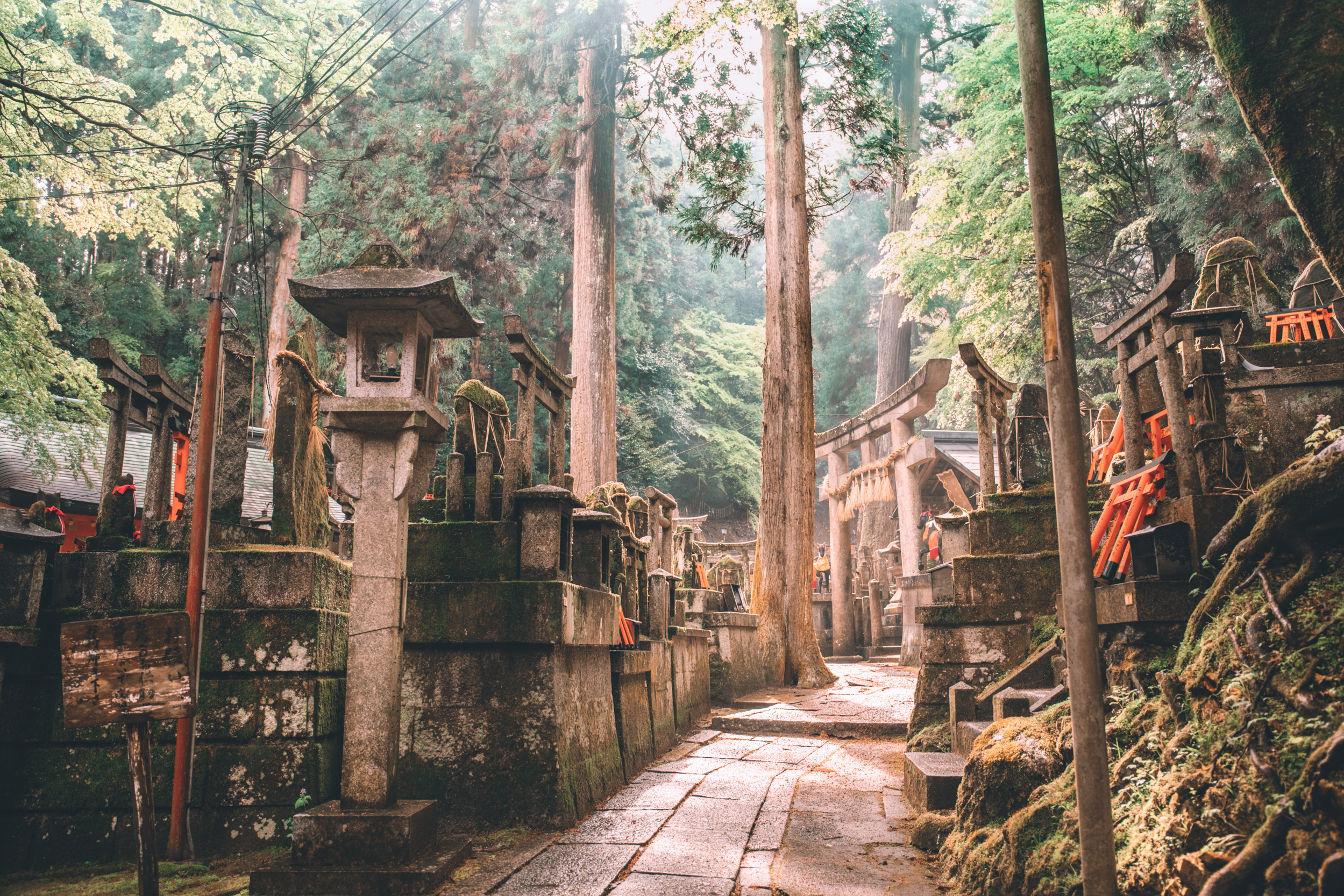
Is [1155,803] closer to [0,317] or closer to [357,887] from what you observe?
[357,887]

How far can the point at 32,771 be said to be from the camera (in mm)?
4902

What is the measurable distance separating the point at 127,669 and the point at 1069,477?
3.55m

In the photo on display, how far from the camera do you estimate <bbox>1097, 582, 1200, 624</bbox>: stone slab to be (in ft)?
13.6

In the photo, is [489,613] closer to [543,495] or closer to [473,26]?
[543,495]

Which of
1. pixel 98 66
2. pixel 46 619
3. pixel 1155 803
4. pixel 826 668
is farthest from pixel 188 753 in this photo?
pixel 98 66

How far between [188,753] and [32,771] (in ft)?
4.04

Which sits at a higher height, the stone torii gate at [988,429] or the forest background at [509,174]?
the forest background at [509,174]

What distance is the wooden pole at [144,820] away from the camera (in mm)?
3150

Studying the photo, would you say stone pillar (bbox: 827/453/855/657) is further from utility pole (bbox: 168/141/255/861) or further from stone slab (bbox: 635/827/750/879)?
utility pole (bbox: 168/141/255/861)

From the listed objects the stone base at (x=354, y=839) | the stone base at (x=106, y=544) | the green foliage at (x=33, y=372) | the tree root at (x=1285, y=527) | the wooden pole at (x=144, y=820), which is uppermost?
the green foliage at (x=33, y=372)

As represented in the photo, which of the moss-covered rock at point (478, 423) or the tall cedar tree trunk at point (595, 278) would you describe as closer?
the moss-covered rock at point (478, 423)

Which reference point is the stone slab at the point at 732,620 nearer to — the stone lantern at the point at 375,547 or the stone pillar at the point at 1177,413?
the stone lantern at the point at 375,547

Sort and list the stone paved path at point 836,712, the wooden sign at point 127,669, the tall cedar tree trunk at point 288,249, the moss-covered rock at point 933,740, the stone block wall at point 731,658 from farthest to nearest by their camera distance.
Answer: the tall cedar tree trunk at point 288,249 → the stone block wall at point 731,658 → the stone paved path at point 836,712 → the moss-covered rock at point 933,740 → the wooden sign at point 127,669

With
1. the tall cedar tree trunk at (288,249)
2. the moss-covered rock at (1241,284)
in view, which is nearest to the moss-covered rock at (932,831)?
the moss-covered rock at (1241,284)
